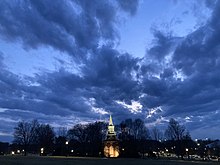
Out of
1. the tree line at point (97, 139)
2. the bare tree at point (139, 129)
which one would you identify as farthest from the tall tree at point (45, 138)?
the bare tree at point (139, 129)

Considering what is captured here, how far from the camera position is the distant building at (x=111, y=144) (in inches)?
5433

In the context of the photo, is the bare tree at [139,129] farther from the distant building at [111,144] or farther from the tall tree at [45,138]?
the tall tree at [45,138]

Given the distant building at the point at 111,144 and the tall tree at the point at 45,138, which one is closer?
the distant building at the point at 111,144

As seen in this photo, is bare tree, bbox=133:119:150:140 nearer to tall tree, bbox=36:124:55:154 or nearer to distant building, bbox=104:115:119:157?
distant building, bbox=104:115:119:157

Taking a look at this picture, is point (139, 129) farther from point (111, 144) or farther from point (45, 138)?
point (45, 138)

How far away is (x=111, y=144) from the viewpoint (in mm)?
143750

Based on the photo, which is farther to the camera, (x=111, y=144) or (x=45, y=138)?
(x=45, y=138)

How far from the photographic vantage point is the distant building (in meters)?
138

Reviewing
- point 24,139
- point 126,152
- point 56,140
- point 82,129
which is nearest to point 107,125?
point 82,129

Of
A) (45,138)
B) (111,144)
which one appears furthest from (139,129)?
(45,138)

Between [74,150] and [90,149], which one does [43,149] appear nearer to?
[74,150]

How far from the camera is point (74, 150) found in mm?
134500

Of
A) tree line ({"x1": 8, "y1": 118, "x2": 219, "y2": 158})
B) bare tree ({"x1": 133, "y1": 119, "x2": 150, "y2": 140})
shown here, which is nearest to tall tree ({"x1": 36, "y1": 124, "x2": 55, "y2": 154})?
tree line ({"x1": 8, "y1": 118, "x2": 219, "y2": 158})

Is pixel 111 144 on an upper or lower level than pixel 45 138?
lower
